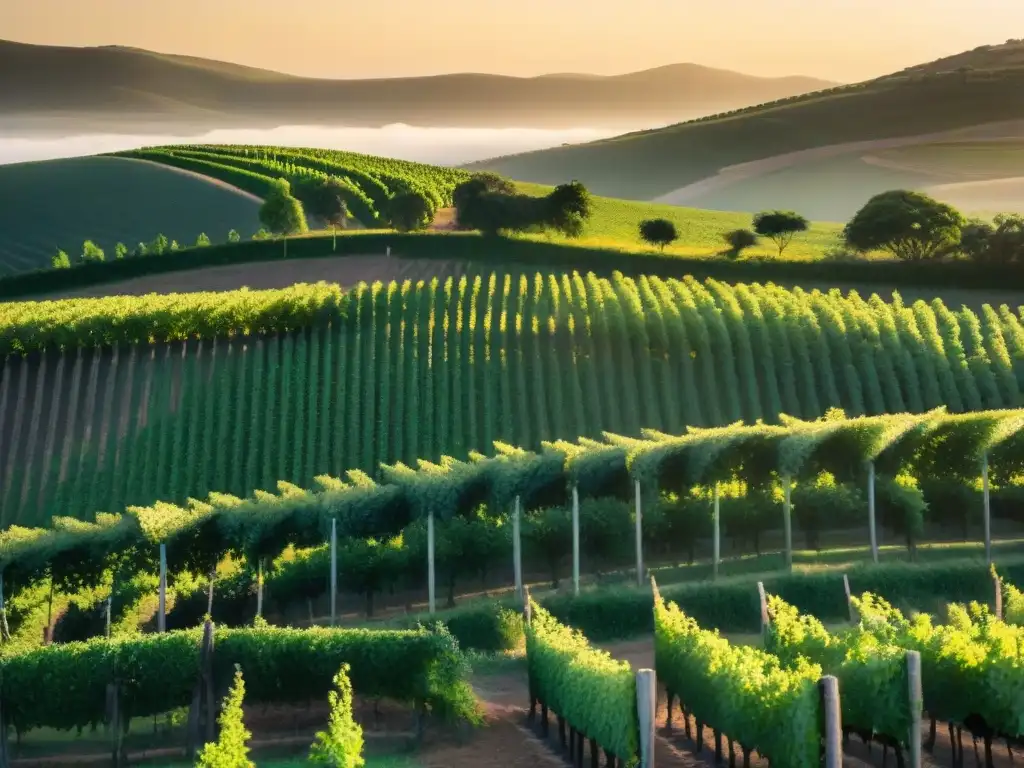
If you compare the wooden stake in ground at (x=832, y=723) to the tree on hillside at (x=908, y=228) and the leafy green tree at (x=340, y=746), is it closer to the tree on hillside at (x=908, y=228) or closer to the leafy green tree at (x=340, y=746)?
the leafy green tree at (x=340, y=746)

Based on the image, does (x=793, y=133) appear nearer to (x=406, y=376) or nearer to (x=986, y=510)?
(x=406, y=376)

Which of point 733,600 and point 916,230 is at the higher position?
point 916,230

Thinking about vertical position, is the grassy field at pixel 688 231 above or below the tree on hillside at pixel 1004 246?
above

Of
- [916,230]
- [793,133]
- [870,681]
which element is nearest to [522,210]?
[916,230]

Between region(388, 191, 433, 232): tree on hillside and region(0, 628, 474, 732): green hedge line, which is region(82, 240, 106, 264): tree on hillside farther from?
region(0, 628, 474, 732): green hedge line

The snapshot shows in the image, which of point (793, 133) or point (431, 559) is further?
point (793, 133)

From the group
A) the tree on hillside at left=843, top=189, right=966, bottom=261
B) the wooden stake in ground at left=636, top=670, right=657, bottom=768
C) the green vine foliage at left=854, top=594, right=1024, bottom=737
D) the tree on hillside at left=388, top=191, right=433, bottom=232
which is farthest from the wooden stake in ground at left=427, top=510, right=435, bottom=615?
the tree on hillside at left=388, top=191, right=433, bottom=232

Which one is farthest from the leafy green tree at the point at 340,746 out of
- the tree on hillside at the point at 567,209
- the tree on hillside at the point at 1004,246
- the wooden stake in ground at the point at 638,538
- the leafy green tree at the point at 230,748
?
the tree on hillside at the point at 567,209
